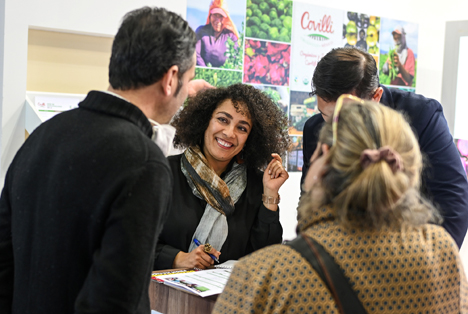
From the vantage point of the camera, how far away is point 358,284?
109cm

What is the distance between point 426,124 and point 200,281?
1.18 meters

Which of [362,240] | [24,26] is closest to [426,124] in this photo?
[362,240]

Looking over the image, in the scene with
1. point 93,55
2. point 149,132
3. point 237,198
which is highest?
point 93,55

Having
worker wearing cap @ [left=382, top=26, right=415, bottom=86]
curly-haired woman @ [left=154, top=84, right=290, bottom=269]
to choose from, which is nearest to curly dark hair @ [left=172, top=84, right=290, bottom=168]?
curly-haired woman @ [left=154, top=84, right=290, bottom=269]

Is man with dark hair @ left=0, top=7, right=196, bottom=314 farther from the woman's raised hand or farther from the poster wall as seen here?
the poster wall

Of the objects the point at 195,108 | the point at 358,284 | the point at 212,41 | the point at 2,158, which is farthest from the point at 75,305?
the point at 212,41

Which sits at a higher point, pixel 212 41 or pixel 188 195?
pixel 212 41

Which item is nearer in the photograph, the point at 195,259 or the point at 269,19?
the point at 195,259

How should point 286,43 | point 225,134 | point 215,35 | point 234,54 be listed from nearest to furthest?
point 225,134
point 215,35
point 234,54
point 286,43

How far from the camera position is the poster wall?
165 inches

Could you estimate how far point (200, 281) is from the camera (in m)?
1.98

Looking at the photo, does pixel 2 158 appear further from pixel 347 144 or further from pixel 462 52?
pixel 462 52

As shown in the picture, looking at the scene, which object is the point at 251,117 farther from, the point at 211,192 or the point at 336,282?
the point at 336,282

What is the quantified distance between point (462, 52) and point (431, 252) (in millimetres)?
4062
